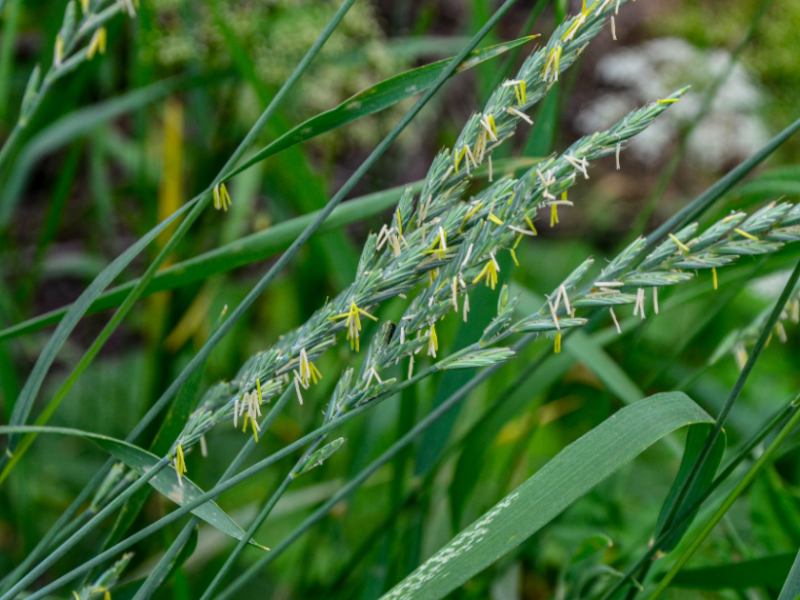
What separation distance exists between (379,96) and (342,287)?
376 millimetres

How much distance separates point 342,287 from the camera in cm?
69

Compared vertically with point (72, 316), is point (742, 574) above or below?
below

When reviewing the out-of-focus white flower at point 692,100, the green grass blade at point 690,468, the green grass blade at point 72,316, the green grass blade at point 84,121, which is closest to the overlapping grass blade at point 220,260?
the green grass blade at point 72,316

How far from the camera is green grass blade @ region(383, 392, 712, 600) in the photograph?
0.26m

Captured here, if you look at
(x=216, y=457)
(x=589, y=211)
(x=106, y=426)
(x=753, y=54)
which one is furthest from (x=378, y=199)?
(x=753, y=54)

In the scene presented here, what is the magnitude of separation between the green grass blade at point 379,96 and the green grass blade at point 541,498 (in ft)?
0.62

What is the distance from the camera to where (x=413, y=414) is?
0.50 meters

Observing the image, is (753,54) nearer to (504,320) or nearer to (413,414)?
(413,414)

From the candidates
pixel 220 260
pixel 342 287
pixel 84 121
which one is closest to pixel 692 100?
pixel 342 287

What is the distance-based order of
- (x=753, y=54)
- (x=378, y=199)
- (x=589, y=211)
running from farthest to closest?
(x=589, y=211), (x=753, y=54), (x=378, y=199)

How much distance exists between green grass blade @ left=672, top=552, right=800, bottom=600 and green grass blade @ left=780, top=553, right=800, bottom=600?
11 centimetres

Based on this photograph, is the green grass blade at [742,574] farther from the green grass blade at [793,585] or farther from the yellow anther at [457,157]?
the yellow anther at [457,157]

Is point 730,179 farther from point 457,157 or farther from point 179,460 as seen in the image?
point 179,460

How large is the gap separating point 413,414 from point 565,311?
28 centimetres
